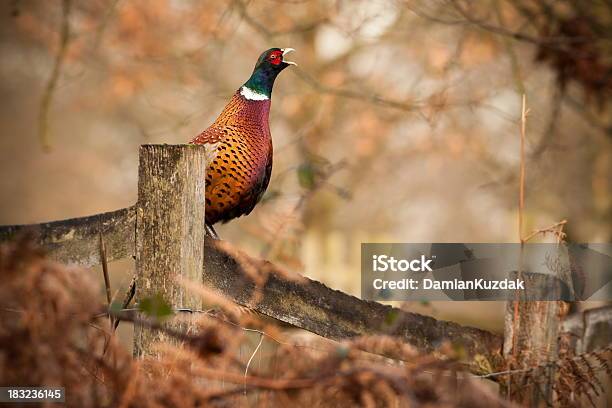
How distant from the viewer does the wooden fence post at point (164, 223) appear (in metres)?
1.97

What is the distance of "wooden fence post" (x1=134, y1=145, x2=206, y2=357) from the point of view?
1971mm

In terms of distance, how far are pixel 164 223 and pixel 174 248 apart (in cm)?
7

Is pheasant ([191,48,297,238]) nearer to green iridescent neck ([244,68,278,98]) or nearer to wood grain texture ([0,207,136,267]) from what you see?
green iridescent neck ([244,68,278,98])

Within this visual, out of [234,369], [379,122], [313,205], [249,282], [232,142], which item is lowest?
[234,369]

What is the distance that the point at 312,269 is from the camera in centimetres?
1248

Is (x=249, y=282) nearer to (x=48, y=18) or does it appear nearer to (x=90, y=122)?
(x=48, y=18)

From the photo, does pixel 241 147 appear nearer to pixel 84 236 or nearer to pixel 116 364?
pixel 84 236

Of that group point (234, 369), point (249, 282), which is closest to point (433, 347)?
point (249, 282)

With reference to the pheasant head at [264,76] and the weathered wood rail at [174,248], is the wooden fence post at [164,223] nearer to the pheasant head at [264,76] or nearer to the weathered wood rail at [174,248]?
the weathered wood rail at [174,248]

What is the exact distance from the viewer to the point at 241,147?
239cm

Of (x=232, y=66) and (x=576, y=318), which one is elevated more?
(x=232, y=66)

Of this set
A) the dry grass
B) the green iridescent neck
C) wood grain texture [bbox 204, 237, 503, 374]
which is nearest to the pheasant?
the green iridescent neck

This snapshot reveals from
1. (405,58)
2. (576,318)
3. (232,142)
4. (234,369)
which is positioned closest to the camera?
(234,369)

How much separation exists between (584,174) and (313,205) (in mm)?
4180
